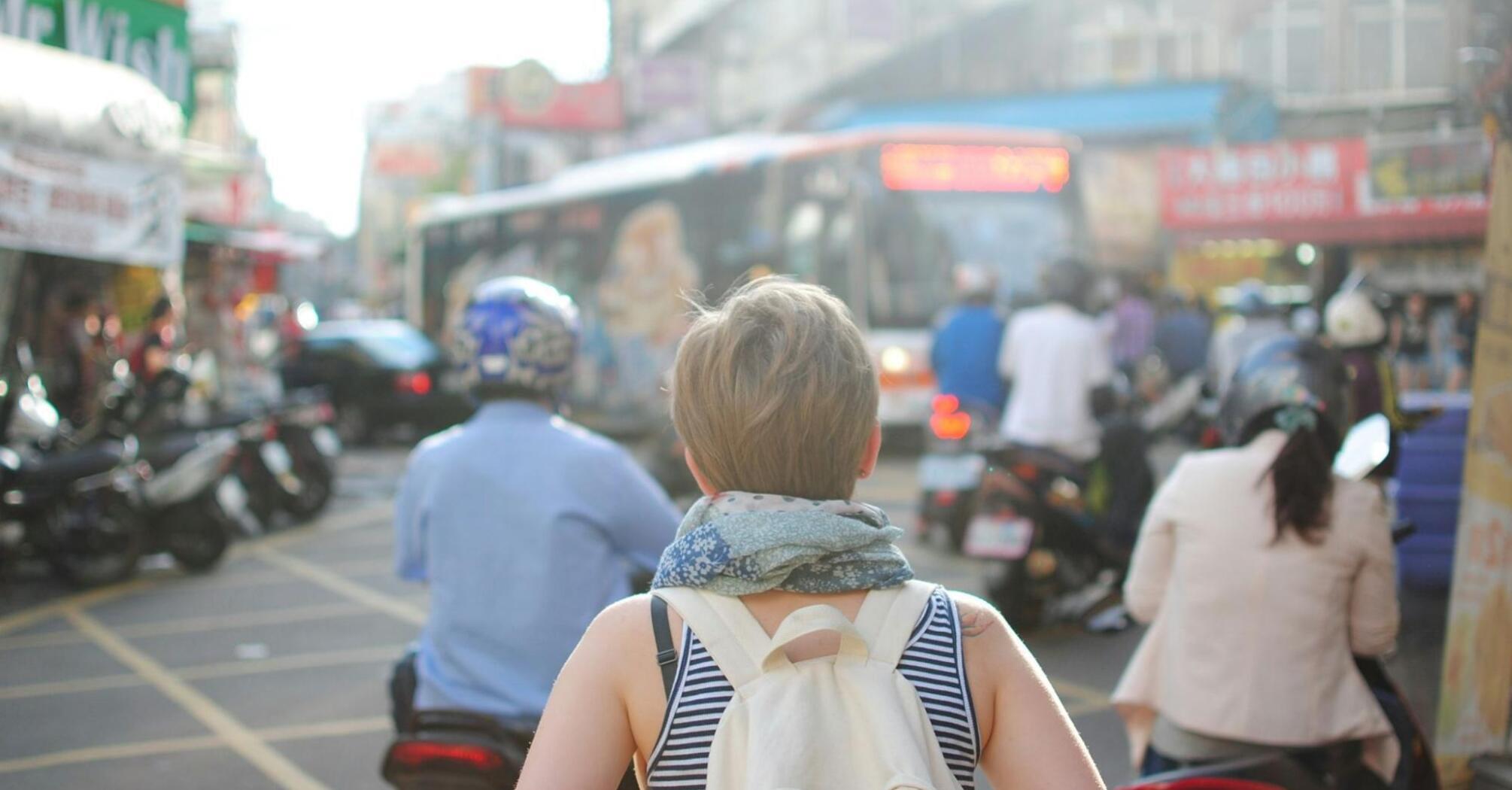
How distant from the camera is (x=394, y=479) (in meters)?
17.0

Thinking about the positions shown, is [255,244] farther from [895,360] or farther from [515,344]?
[515,344]

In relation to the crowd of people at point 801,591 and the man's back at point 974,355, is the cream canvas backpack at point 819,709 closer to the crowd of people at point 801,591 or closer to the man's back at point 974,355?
the crowd of people at point 801,591

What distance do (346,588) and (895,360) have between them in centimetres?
723

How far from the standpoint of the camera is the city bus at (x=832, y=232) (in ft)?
53.4

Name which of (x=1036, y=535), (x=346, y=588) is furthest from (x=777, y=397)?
(x=346, y=588)

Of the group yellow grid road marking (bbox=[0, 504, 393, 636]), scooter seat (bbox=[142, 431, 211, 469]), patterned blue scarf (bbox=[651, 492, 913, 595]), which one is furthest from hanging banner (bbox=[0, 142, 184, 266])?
patterned blue scarf (bbox=[651, 492, 913, 595])

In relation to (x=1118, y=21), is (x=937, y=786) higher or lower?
lower

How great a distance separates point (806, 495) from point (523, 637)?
1648 millimetres

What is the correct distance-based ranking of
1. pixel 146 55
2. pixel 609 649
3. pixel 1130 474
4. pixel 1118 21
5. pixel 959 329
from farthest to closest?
pixel 1118 21 < pixel 146 55 < pixel 959 329 < pixel 1130 474 < pixel 609 649

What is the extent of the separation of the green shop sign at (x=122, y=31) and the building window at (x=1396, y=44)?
20.5m

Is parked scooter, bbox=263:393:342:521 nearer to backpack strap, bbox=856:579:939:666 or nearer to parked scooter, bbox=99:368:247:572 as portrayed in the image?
parked scooter, bbox=99:368:247:572

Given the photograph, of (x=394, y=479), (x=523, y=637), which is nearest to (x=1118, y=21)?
(x=394, y=479)

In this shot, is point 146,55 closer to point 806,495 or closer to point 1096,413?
point 1096,413

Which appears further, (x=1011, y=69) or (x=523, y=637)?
(x=1011, y=69)
